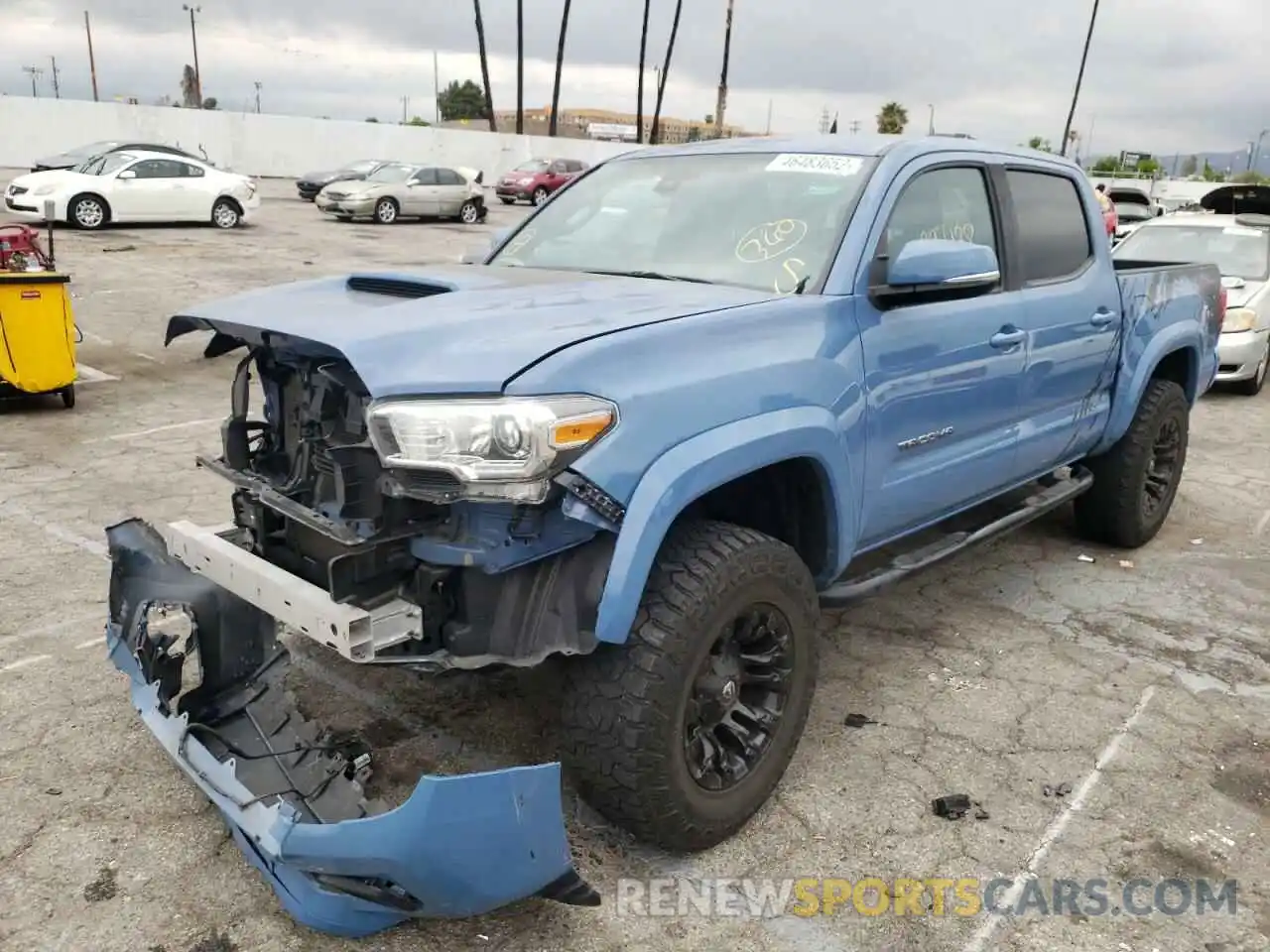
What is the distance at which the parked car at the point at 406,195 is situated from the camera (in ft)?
75.3

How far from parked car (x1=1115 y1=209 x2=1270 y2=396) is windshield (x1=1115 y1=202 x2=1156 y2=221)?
10.2m

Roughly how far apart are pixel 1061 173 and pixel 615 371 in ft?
10.3

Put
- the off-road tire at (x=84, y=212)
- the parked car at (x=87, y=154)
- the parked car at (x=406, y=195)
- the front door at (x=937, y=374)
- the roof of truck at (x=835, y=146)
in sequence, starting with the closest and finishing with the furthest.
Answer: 1. the front door at (x=937, y=374)
2. the roof of truck at (x=835, y=146)
3. the off-road tire at (x=84, y=212)
4. the parked car at (x=87, y=154)
5. the parked car at (x=406, y=195)

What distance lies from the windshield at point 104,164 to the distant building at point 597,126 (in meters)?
45.7

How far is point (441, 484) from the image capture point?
7.81 ft

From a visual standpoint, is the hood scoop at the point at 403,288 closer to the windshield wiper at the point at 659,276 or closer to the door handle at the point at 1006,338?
the windshield wiper at the point at 659,276

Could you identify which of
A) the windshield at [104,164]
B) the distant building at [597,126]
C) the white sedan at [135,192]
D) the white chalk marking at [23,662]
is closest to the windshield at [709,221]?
the white chalk marking at [23,662]

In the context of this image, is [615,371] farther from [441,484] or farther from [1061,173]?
[1061,173]

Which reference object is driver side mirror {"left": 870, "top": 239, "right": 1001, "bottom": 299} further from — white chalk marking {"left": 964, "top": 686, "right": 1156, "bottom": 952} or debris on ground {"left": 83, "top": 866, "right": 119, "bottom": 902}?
debris on ground {"left": 83, "top": 866, "right": 119, "bottom": 902}

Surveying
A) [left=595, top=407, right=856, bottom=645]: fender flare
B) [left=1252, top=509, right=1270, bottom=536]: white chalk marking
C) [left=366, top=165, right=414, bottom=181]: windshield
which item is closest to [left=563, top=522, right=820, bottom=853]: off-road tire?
→ [left=595, top=407, right=856, bottom=645]: fender flare

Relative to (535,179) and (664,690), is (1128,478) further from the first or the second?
(535,179)

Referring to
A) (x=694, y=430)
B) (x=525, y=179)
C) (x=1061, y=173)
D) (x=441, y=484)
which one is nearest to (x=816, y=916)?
(x=694, y=430)

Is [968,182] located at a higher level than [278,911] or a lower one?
higher

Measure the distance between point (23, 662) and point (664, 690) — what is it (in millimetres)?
2606
